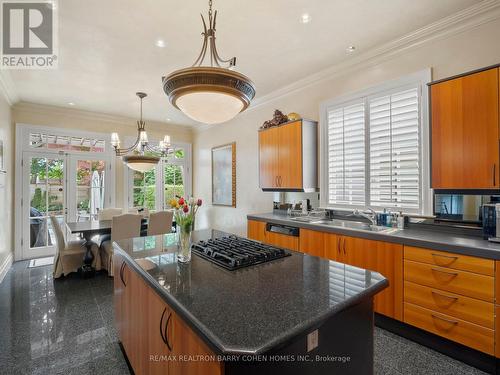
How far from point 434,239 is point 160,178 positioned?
5.60 metres

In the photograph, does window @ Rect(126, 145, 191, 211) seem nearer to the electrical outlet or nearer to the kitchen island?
the kitchen island

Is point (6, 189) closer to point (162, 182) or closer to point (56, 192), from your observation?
point (56, 192)

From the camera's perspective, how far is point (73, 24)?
245cm

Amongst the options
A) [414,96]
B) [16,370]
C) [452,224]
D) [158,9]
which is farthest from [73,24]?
[452,224]

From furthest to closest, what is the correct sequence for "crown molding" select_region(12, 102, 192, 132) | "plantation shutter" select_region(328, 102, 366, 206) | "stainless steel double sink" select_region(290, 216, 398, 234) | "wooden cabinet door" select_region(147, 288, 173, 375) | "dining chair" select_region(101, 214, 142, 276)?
"crown molding" select_region(12, 102, 192, 132), "dining chair" select_region(101, 214, 142, 276), "plantation shutter" select_region(328, 102, 366, 206), "stainless steel double sink" select_region(290, 216, 398, 234), "wooden cabinet door" select_region(147, 288, 173, 375)

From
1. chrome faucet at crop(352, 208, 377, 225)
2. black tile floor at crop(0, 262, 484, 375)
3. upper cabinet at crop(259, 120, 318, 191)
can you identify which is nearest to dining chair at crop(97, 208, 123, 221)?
black tile floor at crop(0, 262, 484, 375)

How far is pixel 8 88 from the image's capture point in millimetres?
3912

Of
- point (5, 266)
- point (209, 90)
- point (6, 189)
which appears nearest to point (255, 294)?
point (209, 90)

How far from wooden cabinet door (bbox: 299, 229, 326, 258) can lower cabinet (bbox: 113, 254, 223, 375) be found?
1952 millimetres

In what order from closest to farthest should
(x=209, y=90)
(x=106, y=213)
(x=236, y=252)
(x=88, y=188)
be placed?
(x=209, y=90) < (x=236, y=252) < (x=106, y=213) < (x=88, y=188)

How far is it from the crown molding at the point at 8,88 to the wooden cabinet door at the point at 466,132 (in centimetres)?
519

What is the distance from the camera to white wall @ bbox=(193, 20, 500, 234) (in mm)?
2326

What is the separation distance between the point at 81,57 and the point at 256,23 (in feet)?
7.23

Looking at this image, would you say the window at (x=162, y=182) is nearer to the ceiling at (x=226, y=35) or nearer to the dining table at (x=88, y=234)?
the dining table at (x=88, y=234)
